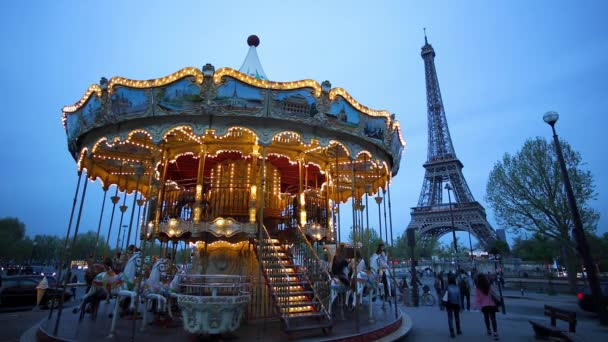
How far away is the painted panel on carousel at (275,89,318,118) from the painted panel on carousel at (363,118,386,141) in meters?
2.05

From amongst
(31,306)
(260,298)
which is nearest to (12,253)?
(31,306)

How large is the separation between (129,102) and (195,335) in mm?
6044

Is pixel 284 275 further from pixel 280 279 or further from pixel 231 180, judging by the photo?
pixel 231 180

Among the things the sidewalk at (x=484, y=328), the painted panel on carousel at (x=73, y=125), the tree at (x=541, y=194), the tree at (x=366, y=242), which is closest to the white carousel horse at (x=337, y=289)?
the tree at (x=366, y=242)

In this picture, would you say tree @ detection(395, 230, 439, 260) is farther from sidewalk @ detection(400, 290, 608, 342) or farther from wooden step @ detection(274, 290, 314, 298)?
wooden step @ detection(274, 290, 314, 298)

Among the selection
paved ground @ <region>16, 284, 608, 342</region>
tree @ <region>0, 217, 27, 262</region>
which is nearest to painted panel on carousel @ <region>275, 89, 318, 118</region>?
paved ground @ <region>16, 284, 608, 342</region>

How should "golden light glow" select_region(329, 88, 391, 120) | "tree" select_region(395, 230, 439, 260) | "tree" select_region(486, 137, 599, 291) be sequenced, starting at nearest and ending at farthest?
"golden light glow" select_region(329, 88, 391, 120)
"tree" select_region(486, 137, 599, 291)
"tree" select_region(395, 230, 439, 260)

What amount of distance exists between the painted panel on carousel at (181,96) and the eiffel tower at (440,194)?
151 ft

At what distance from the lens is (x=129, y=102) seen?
29.5ft

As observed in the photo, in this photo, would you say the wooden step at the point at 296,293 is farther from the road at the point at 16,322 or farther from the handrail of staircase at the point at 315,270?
the road at the point at 16,322

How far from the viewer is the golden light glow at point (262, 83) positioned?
8.61 m

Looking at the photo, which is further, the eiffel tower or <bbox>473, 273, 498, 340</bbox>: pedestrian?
the eiffel tower

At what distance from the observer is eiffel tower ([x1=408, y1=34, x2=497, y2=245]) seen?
51375mm

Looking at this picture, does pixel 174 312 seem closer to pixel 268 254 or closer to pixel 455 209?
pixel 268 254
